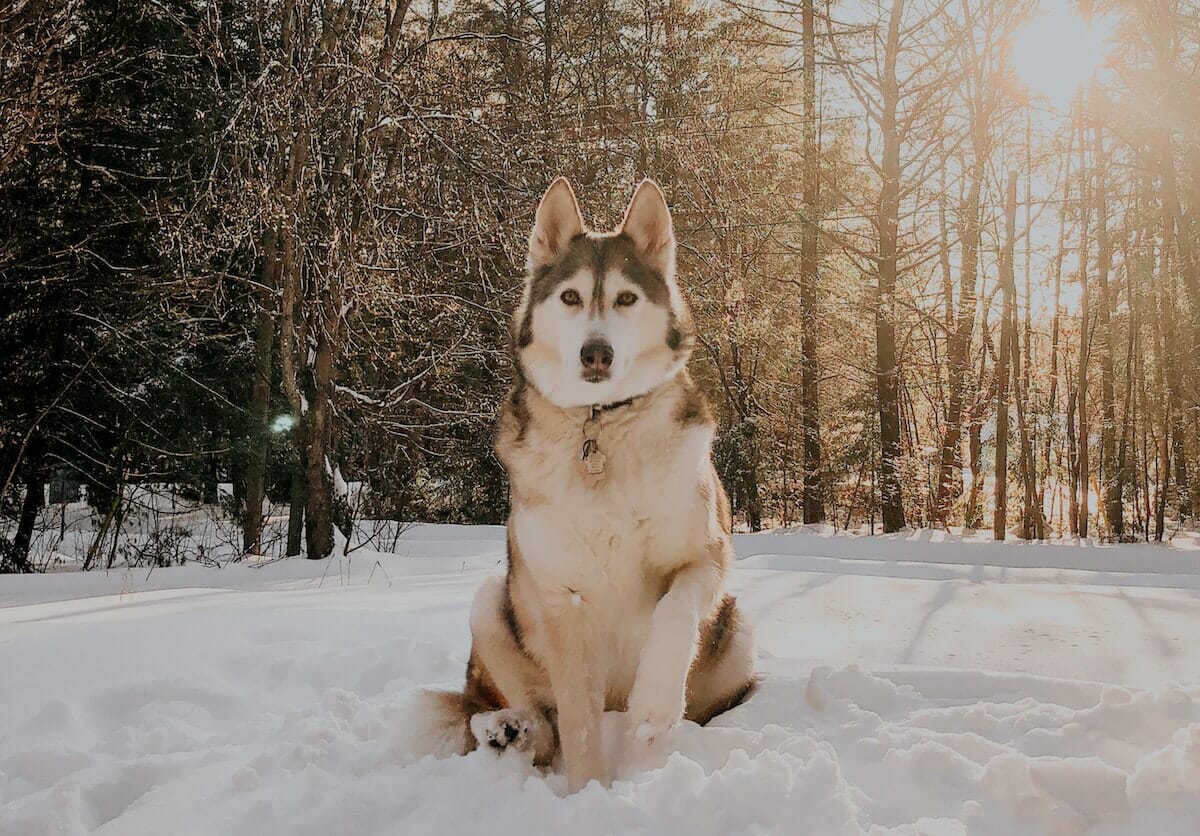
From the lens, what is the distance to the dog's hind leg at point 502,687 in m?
2.72

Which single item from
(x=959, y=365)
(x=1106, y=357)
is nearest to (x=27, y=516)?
(x=959, y=365)

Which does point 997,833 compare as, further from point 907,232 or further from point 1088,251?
point 1088,251

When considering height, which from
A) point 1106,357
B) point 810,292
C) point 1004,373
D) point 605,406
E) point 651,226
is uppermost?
point 810,292

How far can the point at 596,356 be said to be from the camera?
8.95 feet

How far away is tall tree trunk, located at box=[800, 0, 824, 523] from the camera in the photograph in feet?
50.1

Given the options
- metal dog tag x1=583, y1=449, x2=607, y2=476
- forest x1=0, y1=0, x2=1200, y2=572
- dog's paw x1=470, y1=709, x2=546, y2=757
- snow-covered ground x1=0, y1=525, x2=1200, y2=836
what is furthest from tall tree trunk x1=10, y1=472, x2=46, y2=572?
metal dog tag x1=583, y1=449, x2=607, y2=476

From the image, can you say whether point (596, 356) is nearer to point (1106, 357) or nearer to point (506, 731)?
point (506, 731)

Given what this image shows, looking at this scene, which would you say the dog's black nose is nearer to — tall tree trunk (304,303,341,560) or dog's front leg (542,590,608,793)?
dog's front leg (542,590,608,793)

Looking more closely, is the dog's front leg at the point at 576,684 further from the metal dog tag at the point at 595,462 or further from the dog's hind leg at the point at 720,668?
the dog's hind leg at the point at 720,668

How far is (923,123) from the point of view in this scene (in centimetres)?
1542

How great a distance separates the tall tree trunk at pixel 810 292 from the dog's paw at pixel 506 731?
1317 centimetres

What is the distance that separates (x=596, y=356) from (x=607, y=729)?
1.20 m

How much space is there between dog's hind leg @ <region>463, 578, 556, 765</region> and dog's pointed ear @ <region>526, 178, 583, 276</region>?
1.23 m

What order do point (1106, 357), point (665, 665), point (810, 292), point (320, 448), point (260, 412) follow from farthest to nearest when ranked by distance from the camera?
point (1106, 357) < point (810, 292) < point (260, 412) < point (320, 448) < point (665, 665)
